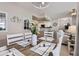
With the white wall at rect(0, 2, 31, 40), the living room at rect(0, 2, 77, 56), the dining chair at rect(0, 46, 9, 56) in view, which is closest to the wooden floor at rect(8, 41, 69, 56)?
the living room at rect(0, 2, 77, 56)

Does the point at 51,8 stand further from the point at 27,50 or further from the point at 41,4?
the point at 27,50

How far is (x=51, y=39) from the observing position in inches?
63.1

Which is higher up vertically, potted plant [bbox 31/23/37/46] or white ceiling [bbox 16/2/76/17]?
white ceiling [bbox 16/2/76/17]

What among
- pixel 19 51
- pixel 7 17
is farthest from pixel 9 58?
pixel 7 17

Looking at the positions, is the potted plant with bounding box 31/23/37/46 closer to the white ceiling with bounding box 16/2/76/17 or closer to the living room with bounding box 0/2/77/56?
the living room with bounding box 0/2/77/56

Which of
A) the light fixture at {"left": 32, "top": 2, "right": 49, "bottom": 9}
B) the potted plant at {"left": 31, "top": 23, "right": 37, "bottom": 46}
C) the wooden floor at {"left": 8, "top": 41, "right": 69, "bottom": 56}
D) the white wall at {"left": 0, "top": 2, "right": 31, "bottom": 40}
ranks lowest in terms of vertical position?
the wooden floor at {"left": 8, "top": 41, "right": 69, "bottom": 56}

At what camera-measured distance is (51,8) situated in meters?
1.57

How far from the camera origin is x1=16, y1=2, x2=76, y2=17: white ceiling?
157 cm

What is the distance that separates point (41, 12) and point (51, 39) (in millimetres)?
401

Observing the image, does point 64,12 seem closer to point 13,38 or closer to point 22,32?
point 22,32

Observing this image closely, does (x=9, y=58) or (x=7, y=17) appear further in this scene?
(x=9, y=58)

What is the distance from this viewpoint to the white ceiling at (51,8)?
1.57 meters

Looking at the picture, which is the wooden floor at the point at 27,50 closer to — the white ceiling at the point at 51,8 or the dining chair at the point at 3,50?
the dining chair at the point at 3,50

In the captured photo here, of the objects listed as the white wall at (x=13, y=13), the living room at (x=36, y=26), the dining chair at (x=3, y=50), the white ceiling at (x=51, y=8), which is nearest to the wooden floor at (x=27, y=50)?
the living room at (x=36, y=26)
